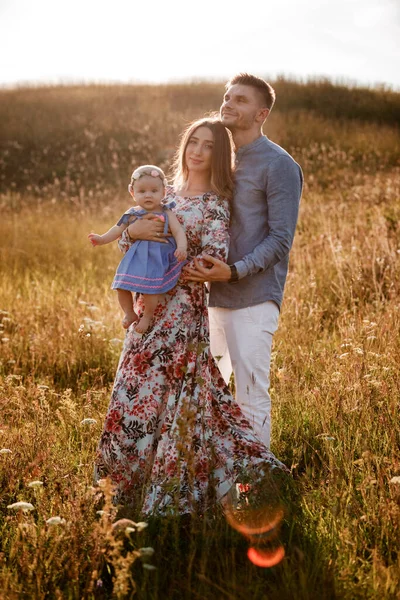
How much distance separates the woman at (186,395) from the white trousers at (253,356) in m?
0.13

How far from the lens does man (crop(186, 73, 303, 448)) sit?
11.5 ft

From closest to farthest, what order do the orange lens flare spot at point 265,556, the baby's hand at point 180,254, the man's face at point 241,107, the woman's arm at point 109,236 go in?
1. the orange lens flare spot at point 265,556
2. the baby's hand at point 180,254
3. the woman's arm at point 109,236
4. the man's face at point 241,107

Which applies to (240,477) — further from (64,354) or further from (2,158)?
(2,158)

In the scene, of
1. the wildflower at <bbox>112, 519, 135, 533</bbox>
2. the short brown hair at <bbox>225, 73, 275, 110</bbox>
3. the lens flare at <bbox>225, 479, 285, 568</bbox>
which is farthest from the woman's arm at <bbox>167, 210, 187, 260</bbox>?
the wildflower at <bbox>112, 519, 135, 533</bbox>

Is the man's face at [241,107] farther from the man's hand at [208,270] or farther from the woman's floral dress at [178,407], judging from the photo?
the man's hand at [208,270]

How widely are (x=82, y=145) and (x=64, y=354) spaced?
13267mm

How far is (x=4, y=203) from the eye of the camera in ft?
38.2

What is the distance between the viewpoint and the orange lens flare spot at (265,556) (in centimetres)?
258

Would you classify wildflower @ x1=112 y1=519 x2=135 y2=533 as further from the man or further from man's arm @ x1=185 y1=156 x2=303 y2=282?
man's arm @ x1=185 y1=156 x2=303 y2=282

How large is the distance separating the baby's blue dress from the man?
36 centimetres

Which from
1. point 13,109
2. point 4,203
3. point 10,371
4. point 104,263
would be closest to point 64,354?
point 10,371

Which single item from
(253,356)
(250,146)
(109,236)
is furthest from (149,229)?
(253,356)

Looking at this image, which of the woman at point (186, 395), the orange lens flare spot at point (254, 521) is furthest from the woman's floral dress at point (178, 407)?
the orange lens flare spot at point (254, 521)

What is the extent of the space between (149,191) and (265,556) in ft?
6.25
